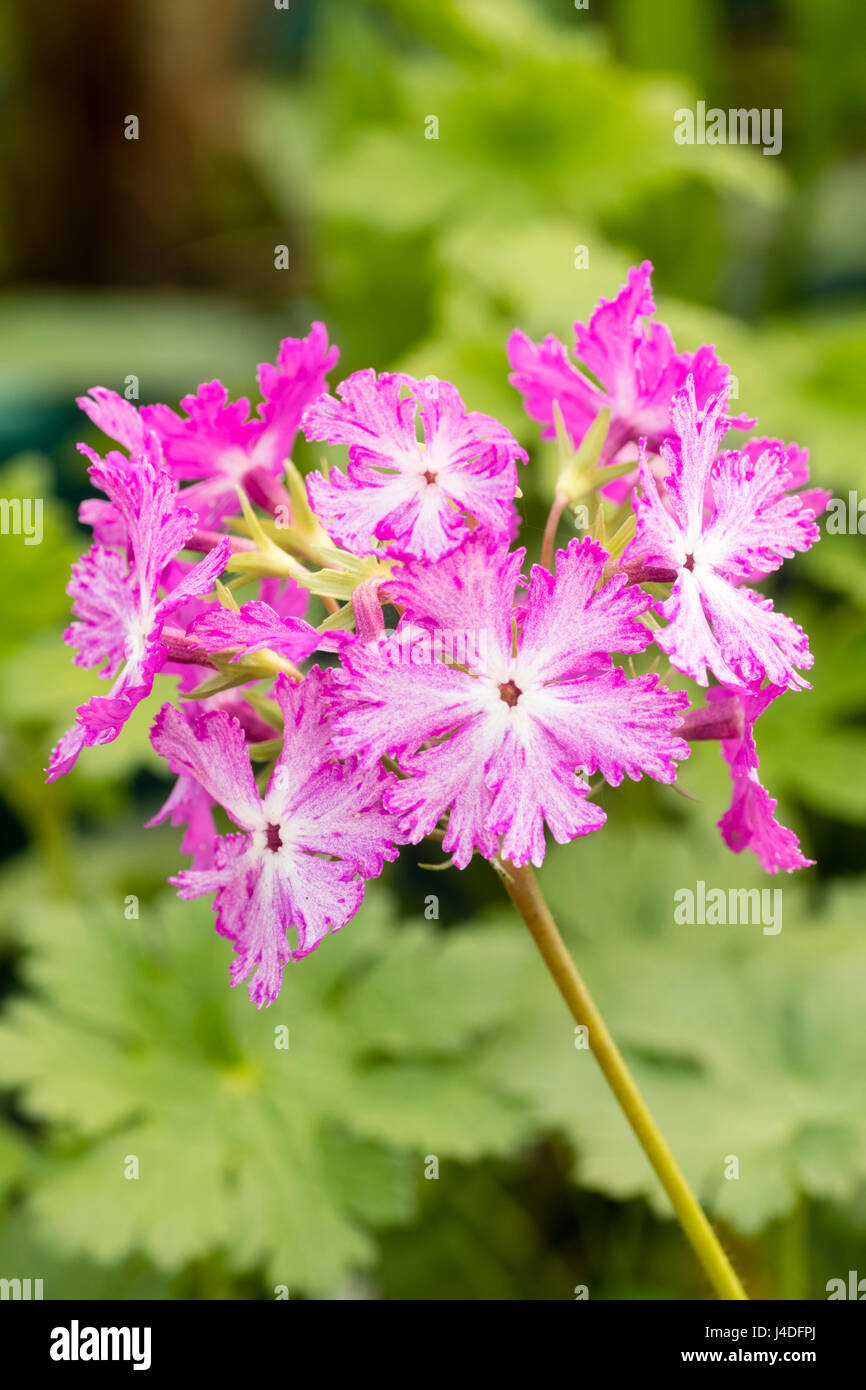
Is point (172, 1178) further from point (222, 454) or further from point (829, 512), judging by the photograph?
point (829, 512)

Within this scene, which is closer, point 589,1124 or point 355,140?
point 589,1124

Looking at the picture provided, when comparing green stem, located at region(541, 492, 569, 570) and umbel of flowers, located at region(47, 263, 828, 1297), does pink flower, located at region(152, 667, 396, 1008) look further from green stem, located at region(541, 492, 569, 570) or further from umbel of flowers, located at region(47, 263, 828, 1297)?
green stem, located at region(541, 492, 569, 570)

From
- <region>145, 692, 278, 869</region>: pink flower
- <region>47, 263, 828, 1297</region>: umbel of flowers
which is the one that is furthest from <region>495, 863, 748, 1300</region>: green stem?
<region>145, 692, 278, 869</region>: pink flower

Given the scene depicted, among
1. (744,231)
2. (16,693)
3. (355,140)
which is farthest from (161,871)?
(744,231)

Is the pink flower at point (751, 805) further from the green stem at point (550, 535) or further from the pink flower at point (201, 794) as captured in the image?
the pink flower at point (201, 794)

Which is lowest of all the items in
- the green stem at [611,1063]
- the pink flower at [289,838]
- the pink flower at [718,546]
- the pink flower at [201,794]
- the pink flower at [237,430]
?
the green stem at [611,1063]

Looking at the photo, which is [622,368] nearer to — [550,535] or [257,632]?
[550,535]

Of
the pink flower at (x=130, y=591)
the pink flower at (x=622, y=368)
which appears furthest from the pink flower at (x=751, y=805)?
the pink flower at (x=130, y=591)
